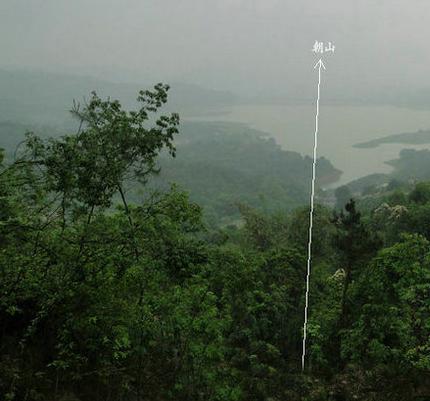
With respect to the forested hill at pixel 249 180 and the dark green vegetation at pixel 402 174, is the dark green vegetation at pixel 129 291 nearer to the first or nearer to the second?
the forested hill at pixel 249 180

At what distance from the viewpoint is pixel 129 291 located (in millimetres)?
8609

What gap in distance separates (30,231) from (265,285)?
13667 millimetres

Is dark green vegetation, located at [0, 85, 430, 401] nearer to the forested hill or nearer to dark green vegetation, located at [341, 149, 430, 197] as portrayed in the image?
the forested hill

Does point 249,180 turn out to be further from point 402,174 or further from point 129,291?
point 129,291

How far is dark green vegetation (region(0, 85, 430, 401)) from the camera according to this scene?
25.2ft

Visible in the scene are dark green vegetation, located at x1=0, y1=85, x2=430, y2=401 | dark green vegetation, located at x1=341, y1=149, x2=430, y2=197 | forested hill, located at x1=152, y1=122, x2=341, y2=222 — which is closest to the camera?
dark green vegetation, located at x1=0, y1=85, x2=430, y2=401

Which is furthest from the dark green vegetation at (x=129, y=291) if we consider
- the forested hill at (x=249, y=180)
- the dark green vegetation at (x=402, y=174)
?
the dark green vegetation at (x=402, y=174)

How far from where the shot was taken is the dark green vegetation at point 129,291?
767cm

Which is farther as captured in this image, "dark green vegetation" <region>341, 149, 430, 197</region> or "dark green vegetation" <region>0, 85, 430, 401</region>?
"dark green vegetation" <region>341, 149, 430, 197</region>

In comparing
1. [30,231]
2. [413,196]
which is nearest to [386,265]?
[30,231]

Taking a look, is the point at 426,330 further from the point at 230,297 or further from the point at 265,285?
the point at 265,285

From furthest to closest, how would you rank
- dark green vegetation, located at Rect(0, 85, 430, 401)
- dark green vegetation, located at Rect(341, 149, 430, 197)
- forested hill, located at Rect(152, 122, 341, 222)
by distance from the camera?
dark green vegetation, located at Rect(341, 149, 430, 197)
forested hill, located at Rect(152, 122, 341, 222)
dark green vegetation, located at Rect(0, 85, 430, 401)

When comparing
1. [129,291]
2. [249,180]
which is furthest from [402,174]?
[129,291]

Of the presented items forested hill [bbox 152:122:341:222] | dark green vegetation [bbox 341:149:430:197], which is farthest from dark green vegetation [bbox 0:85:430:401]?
dark green vegetation [bbox 341:149:430:197]
